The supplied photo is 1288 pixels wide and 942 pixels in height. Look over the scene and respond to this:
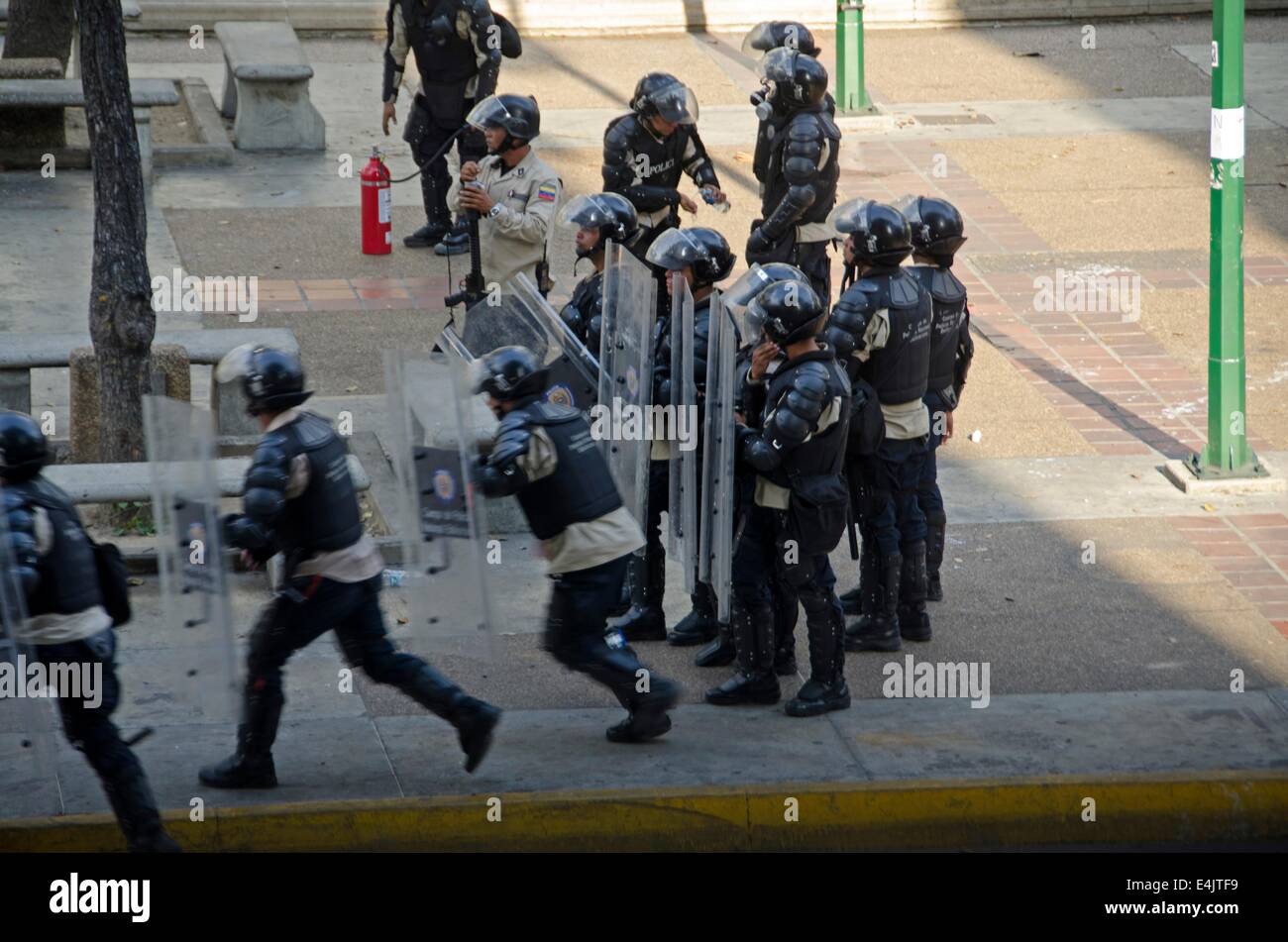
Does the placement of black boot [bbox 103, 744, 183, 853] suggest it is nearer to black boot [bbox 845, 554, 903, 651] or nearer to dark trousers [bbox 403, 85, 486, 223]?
black boot [bbox 845, 554, 903, 651]

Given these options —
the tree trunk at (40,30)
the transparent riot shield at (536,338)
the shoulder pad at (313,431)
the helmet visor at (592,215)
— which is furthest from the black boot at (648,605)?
the tree trunk at (40,30)

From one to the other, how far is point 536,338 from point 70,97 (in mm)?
6324

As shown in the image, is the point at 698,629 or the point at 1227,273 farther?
the point at 1227,273

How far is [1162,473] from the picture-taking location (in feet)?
31.3

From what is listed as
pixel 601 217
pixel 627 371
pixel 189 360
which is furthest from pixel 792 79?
pixel 189 360

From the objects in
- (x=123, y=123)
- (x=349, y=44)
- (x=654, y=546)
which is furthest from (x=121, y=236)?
(x=349, y=44)

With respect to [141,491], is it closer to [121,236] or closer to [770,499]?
[121,236]

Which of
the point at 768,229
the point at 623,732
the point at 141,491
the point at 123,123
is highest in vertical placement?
the point at 123,123

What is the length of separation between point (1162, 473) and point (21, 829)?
5861mm

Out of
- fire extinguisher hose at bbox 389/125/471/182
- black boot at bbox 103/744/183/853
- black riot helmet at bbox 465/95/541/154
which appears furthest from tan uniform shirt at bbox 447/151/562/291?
black boot at bbox 103/744/183/853

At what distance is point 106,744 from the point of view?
5746 mm

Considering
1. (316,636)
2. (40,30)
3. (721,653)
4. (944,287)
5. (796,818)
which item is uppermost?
(40,30)

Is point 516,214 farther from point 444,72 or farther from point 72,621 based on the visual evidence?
point 72,621

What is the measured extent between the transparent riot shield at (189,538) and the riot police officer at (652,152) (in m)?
4.20
